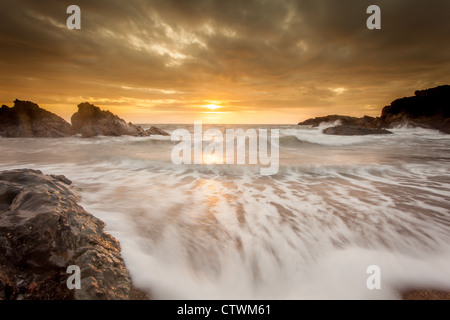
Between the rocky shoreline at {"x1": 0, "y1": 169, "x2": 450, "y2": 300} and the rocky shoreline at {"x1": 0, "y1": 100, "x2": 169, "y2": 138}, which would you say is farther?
the rocky shoreline at {"x1": 0, "y1": 100, "x2": 169, "y2": 138}

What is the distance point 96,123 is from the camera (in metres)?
19.9

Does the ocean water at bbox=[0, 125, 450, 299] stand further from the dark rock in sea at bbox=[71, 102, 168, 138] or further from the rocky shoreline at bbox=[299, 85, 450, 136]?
the rocky shoreline at bbox=[299, 85, 450, 136]

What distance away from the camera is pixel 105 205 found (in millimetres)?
3602

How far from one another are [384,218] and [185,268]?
3055 mm

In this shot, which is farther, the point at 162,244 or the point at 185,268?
the point at 162,244

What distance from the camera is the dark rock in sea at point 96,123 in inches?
774

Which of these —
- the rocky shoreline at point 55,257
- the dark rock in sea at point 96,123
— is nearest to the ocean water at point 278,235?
the rocky shoreline at point 55,257

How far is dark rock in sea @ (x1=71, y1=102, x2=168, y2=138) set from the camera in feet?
64.5

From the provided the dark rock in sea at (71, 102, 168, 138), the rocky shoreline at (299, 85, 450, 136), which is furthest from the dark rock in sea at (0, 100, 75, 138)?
the rocky shoreline at (299, 85, 450, 136)

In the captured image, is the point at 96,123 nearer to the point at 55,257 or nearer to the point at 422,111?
the point at 55,257

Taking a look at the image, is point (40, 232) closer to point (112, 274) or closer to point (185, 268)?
point (112, 274)

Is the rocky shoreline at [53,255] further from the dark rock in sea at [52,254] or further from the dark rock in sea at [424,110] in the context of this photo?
the dark rock in sea at [424,110]

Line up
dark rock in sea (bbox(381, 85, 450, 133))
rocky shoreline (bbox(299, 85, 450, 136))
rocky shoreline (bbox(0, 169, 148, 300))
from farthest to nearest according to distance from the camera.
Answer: dark rock in sea (bbox(381, 85, 450, 133)) → rocky shoreline (bbox(299, 85, 450, 136)) → rocky shoreline (bbox(0, 169, 148, 300))
